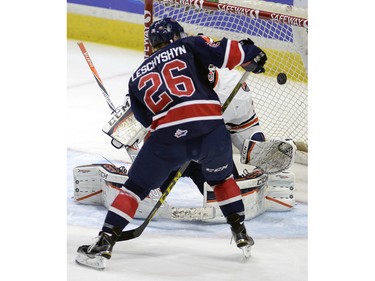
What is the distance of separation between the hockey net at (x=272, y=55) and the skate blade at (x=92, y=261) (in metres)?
1.44

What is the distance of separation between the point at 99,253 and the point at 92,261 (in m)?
0.04

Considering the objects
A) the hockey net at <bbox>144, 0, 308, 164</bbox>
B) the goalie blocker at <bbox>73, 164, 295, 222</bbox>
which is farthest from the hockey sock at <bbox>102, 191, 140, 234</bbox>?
the hockey net at <bbox>144, 0, 308, 164</bbox>

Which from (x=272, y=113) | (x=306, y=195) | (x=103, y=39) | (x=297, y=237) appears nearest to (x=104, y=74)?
(x=103, y=39)

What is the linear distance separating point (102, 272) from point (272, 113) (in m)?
1.85

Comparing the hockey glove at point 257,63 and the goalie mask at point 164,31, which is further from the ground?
the goalie mask at point 164,31

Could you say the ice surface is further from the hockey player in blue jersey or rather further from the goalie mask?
the goalie mask

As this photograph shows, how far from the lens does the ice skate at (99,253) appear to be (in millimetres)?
3869

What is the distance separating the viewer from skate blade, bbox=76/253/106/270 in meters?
3.87

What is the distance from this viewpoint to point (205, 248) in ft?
13.7

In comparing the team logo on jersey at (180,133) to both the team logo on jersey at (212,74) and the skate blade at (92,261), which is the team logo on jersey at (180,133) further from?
the team logo on jersey at (212,74)

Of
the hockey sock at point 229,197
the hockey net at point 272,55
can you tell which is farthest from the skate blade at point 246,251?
the hockey net at point 272,55

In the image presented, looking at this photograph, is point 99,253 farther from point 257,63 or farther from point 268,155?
point 268,155

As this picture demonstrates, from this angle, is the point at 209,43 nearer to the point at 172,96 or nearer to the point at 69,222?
the point at 172,96

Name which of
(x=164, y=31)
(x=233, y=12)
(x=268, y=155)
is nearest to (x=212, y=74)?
(x=233, y=12)
